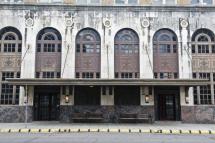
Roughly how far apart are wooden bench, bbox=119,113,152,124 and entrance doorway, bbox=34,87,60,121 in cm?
637

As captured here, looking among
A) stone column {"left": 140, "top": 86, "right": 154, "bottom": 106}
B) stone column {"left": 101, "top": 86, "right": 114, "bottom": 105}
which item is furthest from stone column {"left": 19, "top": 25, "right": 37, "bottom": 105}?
stone column {"left": 140, "top": 86, "right": 154, "bottom": 106}

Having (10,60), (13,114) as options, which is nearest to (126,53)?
(10,60)

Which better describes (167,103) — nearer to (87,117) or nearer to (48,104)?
(87,117)

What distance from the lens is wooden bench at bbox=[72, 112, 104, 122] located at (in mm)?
25625

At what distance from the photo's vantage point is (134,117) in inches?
1019

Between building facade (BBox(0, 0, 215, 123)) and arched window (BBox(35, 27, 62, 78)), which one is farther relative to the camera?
arched window (BBox(35, 27, 62, 78))

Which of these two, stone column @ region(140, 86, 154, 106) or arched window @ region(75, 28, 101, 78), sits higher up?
arched window @ region(75, 28, 101, 78)

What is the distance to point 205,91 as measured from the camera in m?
27.1

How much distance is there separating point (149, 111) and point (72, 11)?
12.2m

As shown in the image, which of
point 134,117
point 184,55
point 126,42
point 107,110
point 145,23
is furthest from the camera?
point 126,42

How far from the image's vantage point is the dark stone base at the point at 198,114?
26281 mm

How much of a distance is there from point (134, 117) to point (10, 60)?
13054 millimetres

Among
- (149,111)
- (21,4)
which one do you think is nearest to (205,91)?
(149,111)

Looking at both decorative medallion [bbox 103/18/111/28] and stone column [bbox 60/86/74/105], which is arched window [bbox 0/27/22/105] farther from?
decorative medallion [bbox 103/18/111/28]
